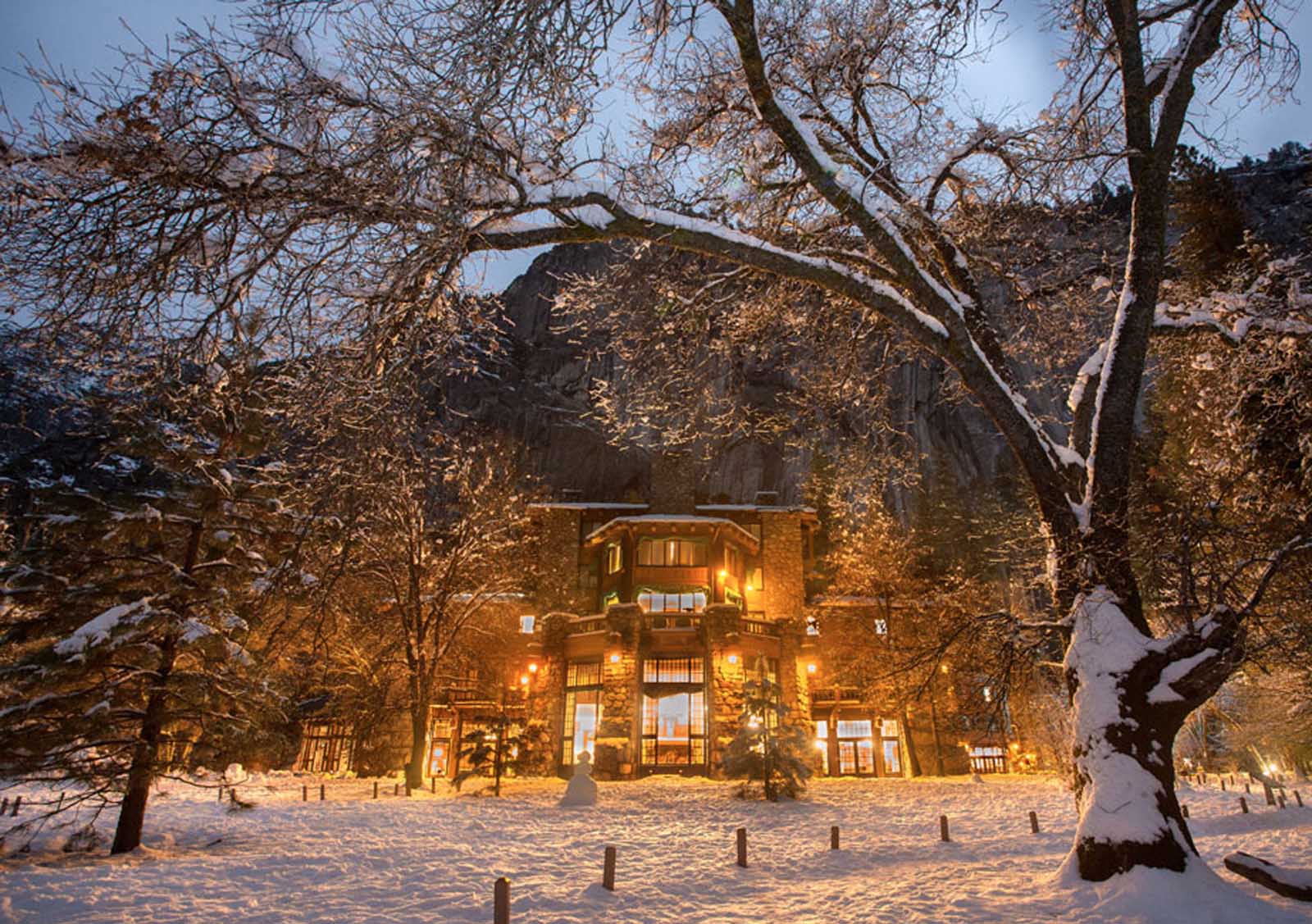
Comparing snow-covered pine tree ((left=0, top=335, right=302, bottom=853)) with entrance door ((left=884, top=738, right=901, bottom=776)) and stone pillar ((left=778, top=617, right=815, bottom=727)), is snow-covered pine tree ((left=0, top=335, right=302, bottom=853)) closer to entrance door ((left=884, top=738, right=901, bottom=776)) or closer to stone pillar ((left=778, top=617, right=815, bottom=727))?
stone pillar ((left=778, top=617, right=815, bottom=727))

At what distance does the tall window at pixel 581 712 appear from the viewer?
1014 inches

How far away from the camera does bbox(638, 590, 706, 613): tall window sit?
29.4 m

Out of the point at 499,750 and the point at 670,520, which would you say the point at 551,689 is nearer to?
the point at 499,750

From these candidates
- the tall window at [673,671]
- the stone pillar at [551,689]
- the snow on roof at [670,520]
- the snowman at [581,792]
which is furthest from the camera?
the snow on roof at [670,520]

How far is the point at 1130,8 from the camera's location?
21.2ft

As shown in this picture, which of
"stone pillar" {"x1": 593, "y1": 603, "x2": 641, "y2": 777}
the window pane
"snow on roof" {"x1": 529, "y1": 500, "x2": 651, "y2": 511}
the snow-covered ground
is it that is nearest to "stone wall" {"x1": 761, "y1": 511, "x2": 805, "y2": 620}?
the window pane

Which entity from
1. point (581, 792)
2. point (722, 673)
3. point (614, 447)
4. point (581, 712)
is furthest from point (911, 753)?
point (614, 447)

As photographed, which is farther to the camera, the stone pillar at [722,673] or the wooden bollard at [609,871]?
the stone pillar at [722,673]

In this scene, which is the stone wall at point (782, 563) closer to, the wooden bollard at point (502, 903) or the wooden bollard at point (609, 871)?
the wooden bollard at point (609, 871)

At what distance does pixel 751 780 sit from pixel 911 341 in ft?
43.8

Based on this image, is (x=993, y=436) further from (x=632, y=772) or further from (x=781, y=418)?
(x=781, y=418)

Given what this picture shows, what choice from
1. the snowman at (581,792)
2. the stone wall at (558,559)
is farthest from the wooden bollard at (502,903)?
the stone wall at (558,559)

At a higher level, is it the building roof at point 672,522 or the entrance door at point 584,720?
the building roof at point 672,522

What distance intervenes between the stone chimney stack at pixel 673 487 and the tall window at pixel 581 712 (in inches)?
332
